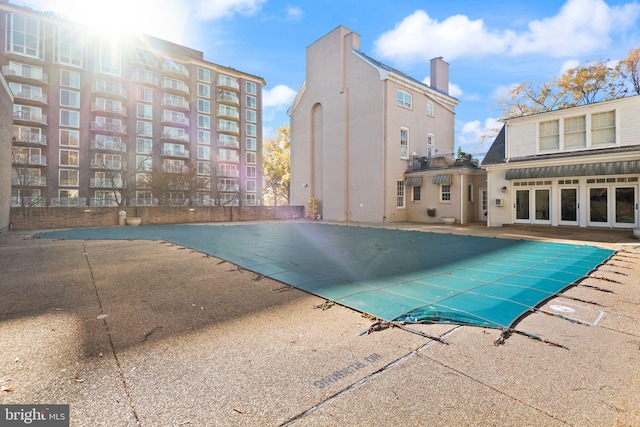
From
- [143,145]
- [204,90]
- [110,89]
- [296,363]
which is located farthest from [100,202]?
[296,363]

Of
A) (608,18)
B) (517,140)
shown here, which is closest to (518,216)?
(517,140)

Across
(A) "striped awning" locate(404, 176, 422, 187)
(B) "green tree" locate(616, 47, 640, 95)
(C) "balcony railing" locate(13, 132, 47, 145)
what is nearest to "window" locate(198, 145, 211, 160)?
(C) "balcony railing" locate(13, 132, 47, 145)

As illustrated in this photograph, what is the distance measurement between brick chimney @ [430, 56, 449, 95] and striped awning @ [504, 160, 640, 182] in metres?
12.9

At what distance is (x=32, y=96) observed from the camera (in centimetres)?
2731

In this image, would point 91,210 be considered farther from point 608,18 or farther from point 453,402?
point 608,18

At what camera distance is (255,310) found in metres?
3.54

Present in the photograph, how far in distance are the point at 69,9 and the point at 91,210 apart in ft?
81.9

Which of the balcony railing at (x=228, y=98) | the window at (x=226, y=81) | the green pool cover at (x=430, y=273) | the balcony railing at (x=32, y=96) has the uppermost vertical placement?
the window at (x=226, y=81)

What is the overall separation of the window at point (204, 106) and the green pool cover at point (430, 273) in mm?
32503

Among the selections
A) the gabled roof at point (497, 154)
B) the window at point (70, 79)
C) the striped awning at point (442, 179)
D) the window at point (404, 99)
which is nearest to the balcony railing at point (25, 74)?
the window at point (70, 79)

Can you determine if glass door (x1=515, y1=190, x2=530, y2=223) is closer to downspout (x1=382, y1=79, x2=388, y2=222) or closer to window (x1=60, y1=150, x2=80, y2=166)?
downspout (x1=382, y1=79, x2=388, y2=222)

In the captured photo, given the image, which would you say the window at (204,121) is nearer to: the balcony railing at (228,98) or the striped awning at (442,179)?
the balcony railing at (228,98)

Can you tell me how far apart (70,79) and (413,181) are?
33113 millimetres

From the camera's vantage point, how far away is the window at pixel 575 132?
12430 millimetres
